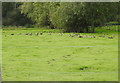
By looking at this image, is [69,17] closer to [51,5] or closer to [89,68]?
[51,5]

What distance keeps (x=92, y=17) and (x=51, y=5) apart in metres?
3.14

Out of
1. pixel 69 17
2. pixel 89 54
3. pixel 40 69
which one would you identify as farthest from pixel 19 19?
pixel 40 69

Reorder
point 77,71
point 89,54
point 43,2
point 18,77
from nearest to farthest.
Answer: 1. point 18,77
2. point 77,71
3. point 89,54
4. point 43,2

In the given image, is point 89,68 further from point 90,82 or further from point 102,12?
point 102,12

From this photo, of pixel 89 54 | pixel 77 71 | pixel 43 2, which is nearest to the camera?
pixel 77 71

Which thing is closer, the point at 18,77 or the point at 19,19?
the point at 18,77

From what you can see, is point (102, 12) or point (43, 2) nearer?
point (102, 12)

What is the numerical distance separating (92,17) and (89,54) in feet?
20.5

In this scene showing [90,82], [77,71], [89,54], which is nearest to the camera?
[90,82]

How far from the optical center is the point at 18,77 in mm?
2740

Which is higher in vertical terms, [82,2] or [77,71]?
[82,2]

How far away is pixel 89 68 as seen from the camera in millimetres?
3244

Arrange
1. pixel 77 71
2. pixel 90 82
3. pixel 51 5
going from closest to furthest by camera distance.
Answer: pixel 90 82, pixel 77 71, pixel 51 5

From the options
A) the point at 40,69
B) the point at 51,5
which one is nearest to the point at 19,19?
the point at 51,5
